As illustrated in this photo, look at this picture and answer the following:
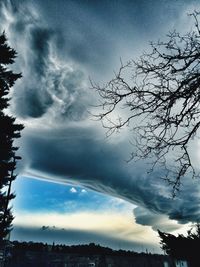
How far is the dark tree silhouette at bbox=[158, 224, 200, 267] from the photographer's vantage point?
706cm

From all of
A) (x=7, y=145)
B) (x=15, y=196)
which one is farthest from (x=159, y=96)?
(x=15, y=196)

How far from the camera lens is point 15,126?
16.6 metres

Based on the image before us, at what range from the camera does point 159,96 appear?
15.1 feet

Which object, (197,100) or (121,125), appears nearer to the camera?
(197,100)

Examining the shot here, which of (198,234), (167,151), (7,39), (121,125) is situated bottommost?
(198,234)

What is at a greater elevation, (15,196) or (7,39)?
(7,39)

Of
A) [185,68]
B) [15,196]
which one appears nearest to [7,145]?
[15,196]

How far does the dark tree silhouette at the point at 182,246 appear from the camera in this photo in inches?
278

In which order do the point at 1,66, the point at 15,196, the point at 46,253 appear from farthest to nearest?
the point at 46,253 < the point at 15,196 < the point at 1,66

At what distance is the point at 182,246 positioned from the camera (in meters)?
7.16

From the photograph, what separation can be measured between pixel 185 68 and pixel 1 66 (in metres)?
14.0

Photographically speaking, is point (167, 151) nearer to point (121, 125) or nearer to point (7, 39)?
point (121, 125)

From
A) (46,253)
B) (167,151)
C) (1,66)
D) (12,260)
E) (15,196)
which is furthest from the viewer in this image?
(46,253)

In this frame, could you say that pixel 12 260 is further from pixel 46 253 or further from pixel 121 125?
pixel 121 125
